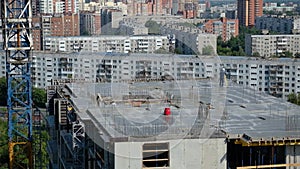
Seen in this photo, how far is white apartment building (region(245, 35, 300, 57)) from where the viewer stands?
13.3 metres

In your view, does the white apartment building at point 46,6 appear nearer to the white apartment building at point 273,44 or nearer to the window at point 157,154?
the white apartment building at point 273,44

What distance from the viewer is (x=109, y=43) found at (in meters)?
12.2

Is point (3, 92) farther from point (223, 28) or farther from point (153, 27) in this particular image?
point (223, 28)

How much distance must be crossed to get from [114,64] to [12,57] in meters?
6.05

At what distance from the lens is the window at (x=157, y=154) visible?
2854 mm

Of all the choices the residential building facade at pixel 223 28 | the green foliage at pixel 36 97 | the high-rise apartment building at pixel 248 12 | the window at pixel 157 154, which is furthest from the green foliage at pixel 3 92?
the high-rise apartment building at pixel 248 12

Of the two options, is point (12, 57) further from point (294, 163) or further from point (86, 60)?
point (86, 60)

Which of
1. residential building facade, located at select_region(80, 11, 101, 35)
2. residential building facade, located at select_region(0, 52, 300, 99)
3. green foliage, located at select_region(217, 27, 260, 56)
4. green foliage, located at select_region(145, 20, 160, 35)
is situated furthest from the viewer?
residential building facade, located at select_region(80, 11, 101, 35)

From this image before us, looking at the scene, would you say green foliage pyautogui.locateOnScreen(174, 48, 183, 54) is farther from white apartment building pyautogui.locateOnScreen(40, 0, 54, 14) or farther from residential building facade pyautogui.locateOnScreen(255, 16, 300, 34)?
white apartment building pyautogui.locateOnScreen(40, 0, 54, 14)

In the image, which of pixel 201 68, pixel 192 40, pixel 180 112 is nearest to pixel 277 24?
pixel 192 40

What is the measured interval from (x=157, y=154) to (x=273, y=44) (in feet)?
36.1

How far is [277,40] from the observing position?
13.5 m

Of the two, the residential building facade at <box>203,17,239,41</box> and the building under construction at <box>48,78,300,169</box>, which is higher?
the residential building facade at <box>203,17,239,41</box>

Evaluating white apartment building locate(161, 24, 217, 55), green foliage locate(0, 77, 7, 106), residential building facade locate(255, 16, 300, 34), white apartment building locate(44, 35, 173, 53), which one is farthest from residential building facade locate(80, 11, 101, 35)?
green foliage locate(0, 77, 7, 106)
